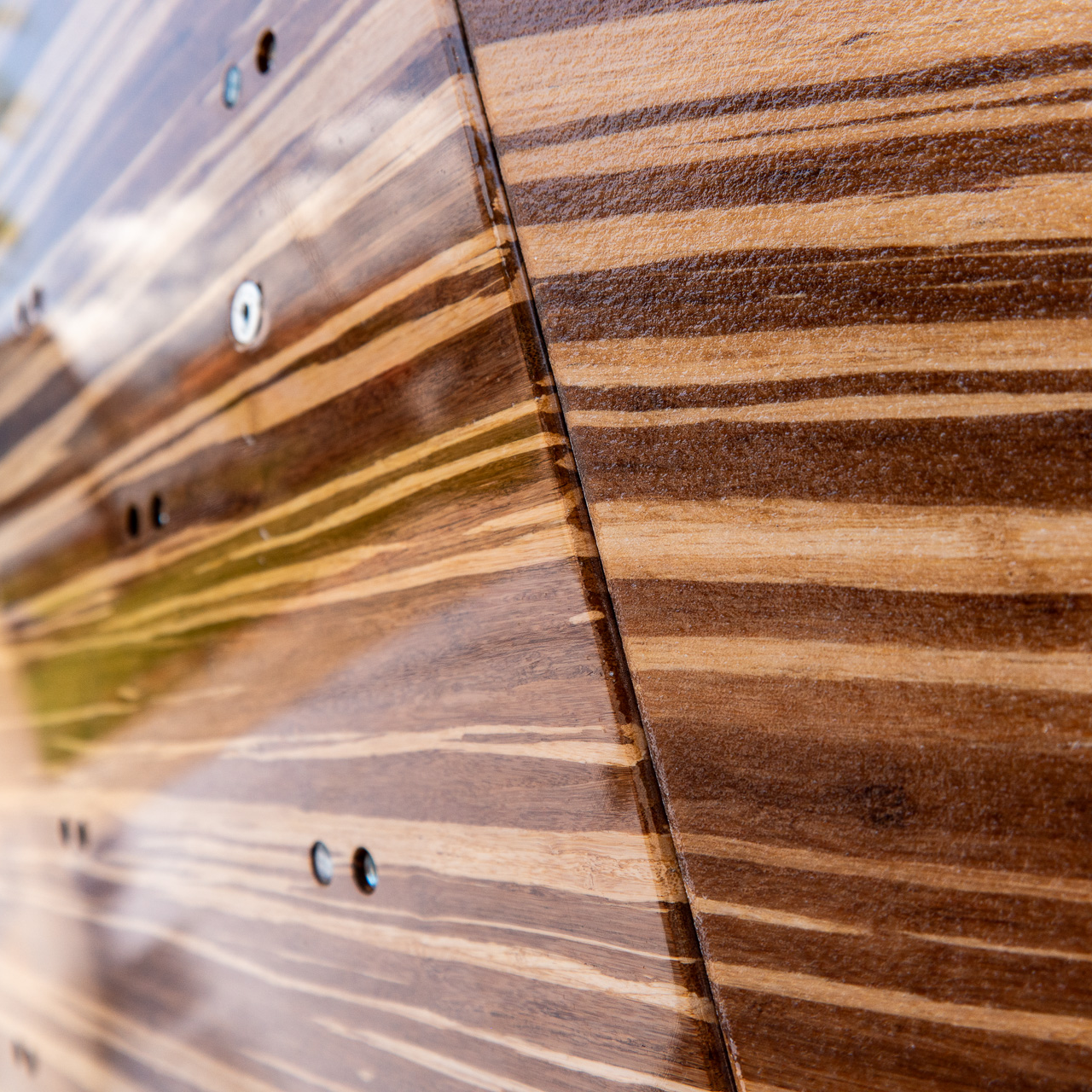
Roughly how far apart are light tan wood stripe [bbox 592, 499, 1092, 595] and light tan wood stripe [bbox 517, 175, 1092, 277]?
0.09 meters

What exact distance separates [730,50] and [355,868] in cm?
44

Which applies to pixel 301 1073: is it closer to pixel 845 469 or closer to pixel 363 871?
pixel 363 871

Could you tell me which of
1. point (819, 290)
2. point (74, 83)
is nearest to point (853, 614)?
point (819, 290)

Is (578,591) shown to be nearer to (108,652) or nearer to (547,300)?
(547,300)

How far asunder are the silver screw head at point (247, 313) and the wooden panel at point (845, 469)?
7.9 inches

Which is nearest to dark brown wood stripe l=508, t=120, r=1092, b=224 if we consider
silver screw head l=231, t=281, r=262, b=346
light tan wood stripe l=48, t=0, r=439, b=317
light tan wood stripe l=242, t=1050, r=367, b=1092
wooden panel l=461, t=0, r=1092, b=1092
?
wooden panel l=461, t=0, r=1092, b=1092

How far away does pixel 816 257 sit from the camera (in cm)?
31

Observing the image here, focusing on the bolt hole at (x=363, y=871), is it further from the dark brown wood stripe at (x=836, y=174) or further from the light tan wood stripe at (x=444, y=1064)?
the dark brown wood stripe at (x=836, y=174)

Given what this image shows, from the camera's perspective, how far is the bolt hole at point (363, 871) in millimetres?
473

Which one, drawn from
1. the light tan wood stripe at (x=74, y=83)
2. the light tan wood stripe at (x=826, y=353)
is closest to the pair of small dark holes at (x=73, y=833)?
the light tan wood stripe at (x=74, y=83)

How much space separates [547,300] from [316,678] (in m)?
0.26

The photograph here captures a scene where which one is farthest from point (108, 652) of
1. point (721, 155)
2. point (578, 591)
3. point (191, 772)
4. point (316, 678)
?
point (721, 155)

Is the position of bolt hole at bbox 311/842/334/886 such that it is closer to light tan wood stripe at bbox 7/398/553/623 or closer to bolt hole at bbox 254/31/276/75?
light tan wood stripe at bbox 7/398/553/623

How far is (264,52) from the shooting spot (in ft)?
1.54
